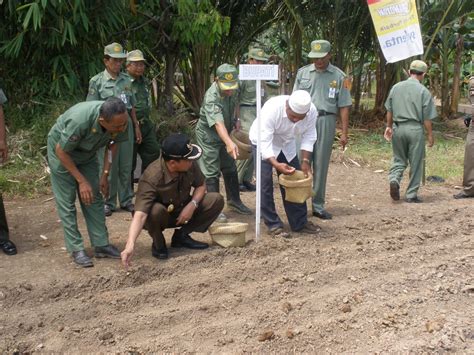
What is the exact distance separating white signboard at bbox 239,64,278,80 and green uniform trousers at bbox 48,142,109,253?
144 centimetres

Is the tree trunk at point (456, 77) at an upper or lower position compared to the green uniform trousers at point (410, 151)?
upper

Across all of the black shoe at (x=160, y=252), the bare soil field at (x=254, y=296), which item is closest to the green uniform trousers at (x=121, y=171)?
the bare soil field at (x=254, y=296)

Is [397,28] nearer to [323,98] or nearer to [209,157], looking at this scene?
[323,98]

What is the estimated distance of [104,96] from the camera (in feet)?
21.0

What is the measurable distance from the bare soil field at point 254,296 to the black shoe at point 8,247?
0.09m

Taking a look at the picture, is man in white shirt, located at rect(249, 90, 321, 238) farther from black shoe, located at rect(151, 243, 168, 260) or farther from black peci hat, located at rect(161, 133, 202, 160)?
black shoe, located at rect(151, 243, 168, 260)

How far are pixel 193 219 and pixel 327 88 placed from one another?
2.11 meters

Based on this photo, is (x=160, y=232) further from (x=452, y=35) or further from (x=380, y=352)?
(x=452, y=35)

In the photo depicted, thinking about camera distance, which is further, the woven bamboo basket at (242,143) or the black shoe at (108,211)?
the black shoe at (108,211)

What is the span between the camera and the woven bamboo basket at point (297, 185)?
554cm

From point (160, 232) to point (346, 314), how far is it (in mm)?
1632

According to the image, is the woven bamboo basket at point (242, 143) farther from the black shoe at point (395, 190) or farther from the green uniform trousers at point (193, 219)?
the black shoe at point (395, 190)

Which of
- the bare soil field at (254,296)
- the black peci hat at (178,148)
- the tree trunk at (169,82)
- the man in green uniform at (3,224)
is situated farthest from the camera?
the tree trunk at (169,82)

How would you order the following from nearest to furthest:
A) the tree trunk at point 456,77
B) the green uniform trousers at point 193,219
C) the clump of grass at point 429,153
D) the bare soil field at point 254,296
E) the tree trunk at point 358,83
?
1. the bare soil field at point 254,296
2. the green uniform trousers at point 193,219
3. the clump of grass at point 429,153
4. the tree trunk at point 358,83
5. the tree trunk at point 456,77
